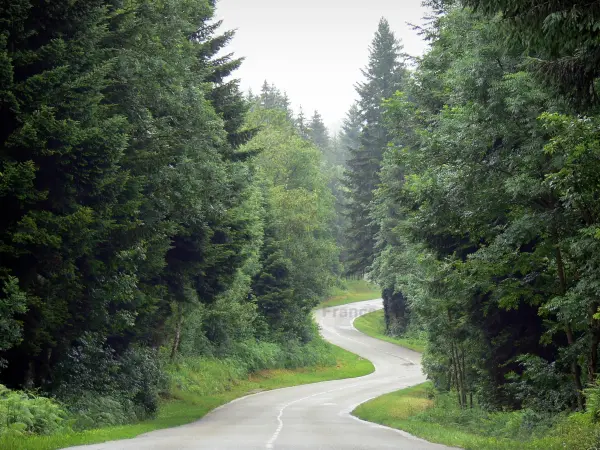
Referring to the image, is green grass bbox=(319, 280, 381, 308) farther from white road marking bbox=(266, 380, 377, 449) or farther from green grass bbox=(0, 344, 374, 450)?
white road marking bbox=(266, 380, 377, 449)

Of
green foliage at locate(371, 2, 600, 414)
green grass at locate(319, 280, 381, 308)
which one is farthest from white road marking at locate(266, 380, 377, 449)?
green grass at locate(319, 280, 381, 308)

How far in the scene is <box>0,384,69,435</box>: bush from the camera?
12852mm

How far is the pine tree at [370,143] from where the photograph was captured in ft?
200

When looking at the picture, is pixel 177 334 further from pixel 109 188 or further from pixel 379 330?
pixel 379 330

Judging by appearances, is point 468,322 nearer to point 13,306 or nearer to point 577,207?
point 577,207

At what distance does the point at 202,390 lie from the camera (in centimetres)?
3133

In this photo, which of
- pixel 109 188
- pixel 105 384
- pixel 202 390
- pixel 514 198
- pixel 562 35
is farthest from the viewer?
pixel 202 390

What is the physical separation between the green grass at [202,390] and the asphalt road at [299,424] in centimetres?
64

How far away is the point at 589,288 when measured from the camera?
12938 mm

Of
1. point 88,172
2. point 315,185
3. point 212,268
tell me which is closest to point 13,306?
point 88,172

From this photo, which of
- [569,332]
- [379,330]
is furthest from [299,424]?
[379,330]

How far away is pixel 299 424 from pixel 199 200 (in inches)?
308

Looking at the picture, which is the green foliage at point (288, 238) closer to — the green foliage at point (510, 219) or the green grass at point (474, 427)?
the green grass at point (474, 427)

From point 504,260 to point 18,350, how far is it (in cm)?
1182
